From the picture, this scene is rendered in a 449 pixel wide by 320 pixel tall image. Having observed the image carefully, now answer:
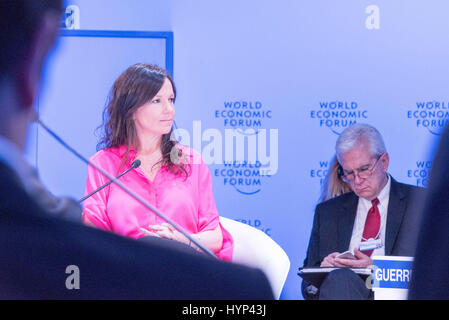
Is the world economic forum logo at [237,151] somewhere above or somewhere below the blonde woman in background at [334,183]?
above

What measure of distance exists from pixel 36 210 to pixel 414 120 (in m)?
1.86

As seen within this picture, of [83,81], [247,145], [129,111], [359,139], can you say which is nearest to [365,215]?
[359,139]

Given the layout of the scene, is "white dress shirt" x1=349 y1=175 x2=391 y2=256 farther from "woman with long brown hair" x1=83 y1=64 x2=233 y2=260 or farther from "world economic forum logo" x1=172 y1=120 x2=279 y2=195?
"woman with long brown hair" x1=83 y1=64 x2=233 y2=260

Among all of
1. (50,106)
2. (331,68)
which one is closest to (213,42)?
(331,68)

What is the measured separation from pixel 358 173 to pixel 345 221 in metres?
0.19

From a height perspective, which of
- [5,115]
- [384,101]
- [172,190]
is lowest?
[172,190]

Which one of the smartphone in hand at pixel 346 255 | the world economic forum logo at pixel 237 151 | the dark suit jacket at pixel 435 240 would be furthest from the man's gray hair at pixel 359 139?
the dark suit jacket at pixel 435 240

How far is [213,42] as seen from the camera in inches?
83.4

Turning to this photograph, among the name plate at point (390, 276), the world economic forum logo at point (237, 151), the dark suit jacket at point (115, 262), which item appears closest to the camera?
the dark suit jacket at point (115, 262)

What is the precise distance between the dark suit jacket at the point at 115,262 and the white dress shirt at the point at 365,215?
165 cm

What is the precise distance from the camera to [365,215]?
2088 mm

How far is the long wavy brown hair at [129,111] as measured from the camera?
2.05 m

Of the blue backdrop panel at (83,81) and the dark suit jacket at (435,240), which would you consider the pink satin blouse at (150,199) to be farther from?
the dark suit jacket at (435,240)

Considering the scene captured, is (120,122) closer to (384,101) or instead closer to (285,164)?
(285,164)
